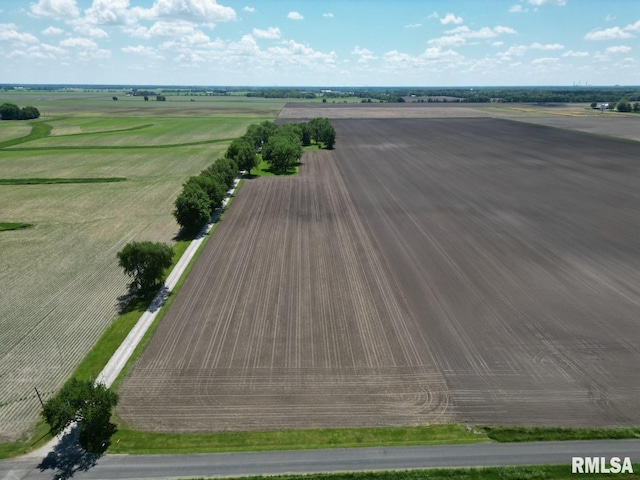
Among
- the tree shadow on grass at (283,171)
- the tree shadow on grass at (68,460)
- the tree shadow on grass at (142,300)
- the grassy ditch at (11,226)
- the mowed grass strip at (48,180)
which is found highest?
the tree shadow on grass at (283,171)

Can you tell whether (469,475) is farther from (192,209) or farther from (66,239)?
(66,239)

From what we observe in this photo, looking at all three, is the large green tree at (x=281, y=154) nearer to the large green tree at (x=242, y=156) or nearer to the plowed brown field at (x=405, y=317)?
the large green tree at (x=242, y=156)

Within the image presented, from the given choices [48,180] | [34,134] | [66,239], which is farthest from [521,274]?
[34,134]

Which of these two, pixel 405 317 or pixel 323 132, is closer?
pixel 405 317

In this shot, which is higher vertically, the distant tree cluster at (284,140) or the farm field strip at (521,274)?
the distant tree cluster at (284,140)

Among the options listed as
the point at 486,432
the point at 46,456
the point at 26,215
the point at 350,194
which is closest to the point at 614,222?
the point at 350,194

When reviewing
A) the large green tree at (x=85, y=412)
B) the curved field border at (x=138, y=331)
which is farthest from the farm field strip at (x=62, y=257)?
the large green tree at (x=85, y=412)
